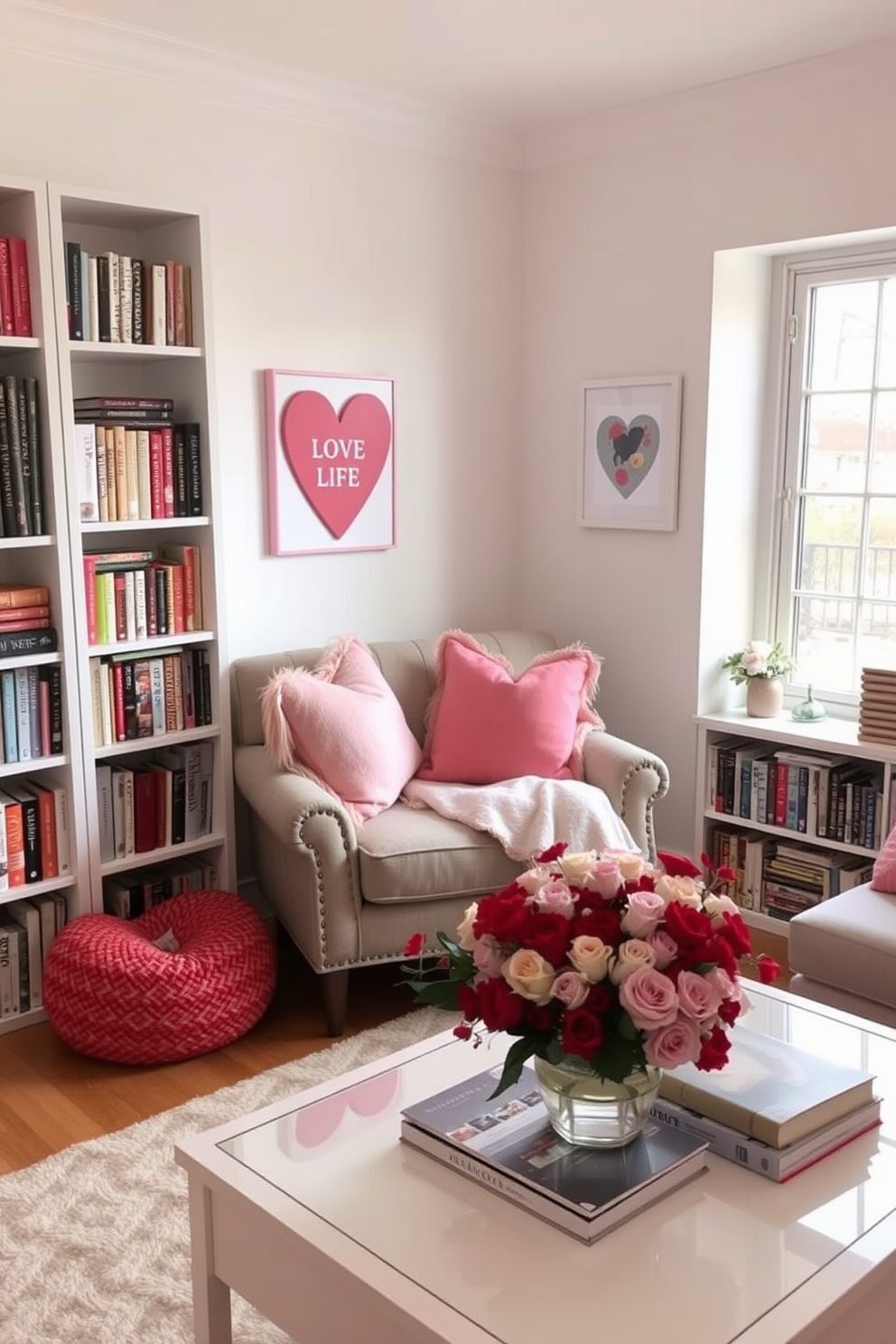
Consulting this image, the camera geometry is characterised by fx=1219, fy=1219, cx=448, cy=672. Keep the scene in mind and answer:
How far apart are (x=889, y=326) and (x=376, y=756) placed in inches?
76.1

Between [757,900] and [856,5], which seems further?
[757,900]

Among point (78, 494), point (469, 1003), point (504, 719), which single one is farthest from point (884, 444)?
point (469, 1003)

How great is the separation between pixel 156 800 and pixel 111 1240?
1.24 m

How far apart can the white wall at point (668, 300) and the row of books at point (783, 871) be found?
0.57 ft

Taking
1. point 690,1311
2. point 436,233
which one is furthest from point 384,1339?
point 436,233

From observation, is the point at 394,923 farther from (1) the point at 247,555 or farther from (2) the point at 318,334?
(2) the point at 318,334

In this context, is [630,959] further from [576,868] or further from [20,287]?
[20,287]

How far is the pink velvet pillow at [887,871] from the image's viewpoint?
286 cm

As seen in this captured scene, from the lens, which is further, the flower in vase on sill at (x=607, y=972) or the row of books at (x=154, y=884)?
the row of books at (x=154, y=884)

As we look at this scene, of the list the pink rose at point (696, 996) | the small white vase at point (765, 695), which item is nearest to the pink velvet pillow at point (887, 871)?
the small white vase at point (765, 695)

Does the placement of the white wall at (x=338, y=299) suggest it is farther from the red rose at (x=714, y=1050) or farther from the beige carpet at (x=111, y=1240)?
the red rose at (x=714, y=1050)

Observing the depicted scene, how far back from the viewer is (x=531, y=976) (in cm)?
155

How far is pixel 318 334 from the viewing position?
3648mm

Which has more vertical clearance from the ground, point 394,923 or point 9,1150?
point 394,923
